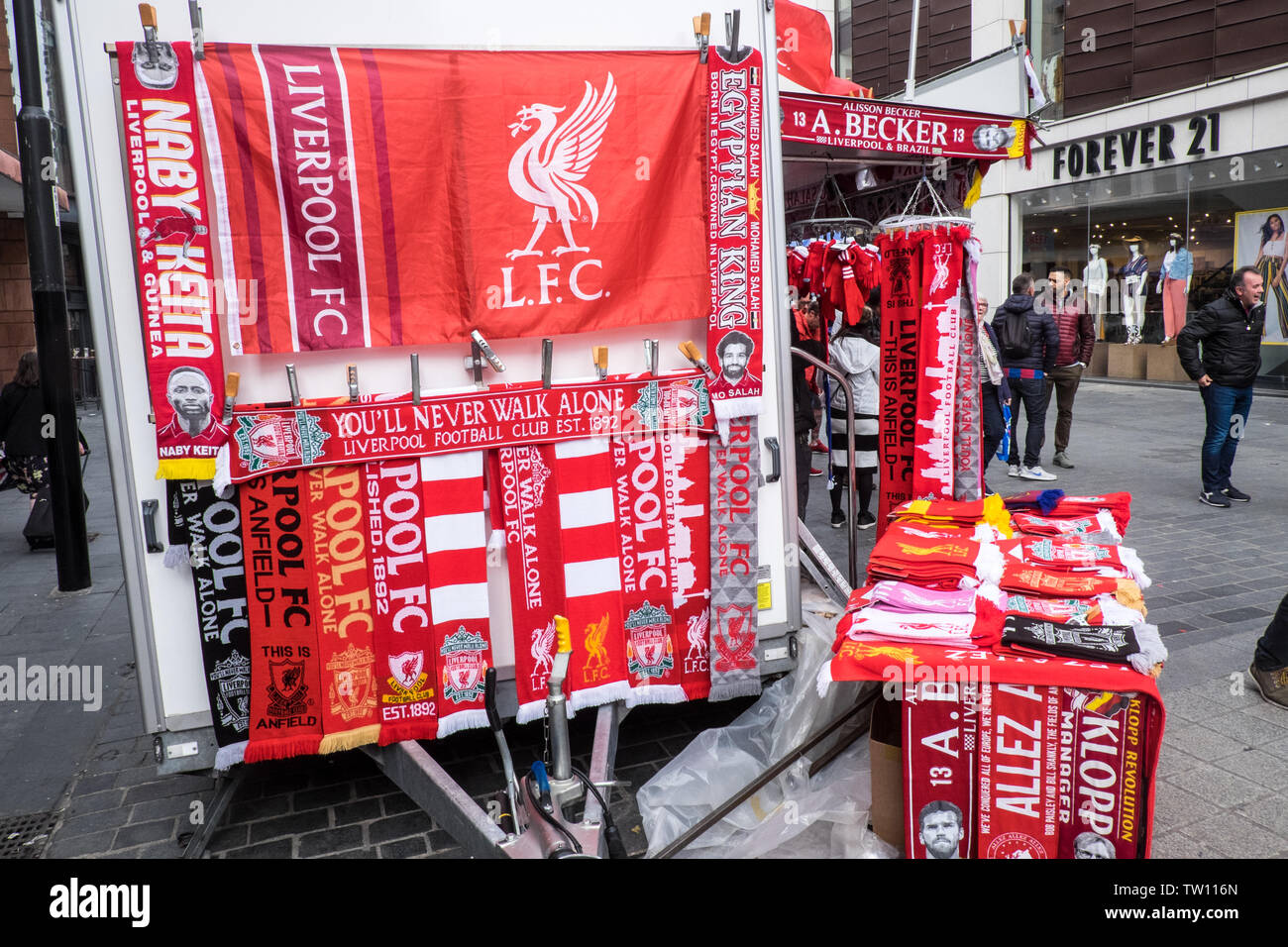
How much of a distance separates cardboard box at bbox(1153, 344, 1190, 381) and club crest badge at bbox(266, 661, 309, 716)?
1683 centimetres

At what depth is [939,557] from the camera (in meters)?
3.40

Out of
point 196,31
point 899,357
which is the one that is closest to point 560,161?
point 196,31

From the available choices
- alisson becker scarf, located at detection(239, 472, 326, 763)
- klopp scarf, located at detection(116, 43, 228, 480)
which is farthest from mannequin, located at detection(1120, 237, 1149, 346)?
klopp scarf, located at detection(116, 43, 228, 480)

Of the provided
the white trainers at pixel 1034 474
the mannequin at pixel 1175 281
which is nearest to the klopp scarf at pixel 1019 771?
the white trainers at pixel 1034 474

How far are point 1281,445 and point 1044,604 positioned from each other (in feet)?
31.0

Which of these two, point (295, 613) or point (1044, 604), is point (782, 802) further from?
point (295, 613)

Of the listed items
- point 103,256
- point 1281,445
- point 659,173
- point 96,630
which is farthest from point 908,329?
point 1281,445

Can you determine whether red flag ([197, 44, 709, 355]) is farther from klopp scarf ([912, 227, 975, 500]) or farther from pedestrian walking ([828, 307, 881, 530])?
pedestrian walking ([828, 307, 881, 530])

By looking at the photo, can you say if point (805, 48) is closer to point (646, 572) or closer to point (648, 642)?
point (646, 572)

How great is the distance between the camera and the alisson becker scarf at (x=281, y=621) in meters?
3.20

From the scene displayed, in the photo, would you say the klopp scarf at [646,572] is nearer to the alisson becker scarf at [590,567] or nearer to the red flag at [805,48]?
the alisson becker scarf at [590,567]

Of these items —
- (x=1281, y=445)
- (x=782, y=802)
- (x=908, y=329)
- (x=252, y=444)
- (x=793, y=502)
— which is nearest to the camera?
(x=252, y=444)

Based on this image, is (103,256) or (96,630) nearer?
(103,256)

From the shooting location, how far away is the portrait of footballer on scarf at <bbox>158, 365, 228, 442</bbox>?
3.03 meters
